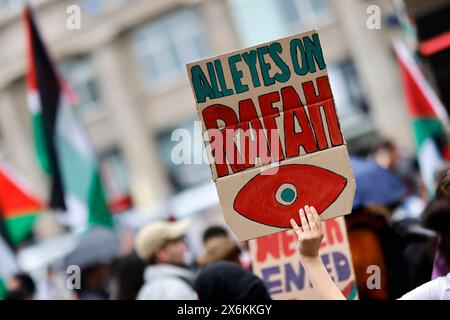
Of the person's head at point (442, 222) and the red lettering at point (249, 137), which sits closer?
the person's head at point (442, 222)

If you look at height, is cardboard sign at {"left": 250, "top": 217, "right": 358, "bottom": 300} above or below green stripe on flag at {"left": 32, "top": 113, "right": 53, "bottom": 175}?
below

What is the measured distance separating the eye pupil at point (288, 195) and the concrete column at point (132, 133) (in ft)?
73.7

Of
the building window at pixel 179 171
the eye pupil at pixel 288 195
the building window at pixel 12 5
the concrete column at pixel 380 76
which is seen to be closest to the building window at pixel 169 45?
the building window at pixel 179 171

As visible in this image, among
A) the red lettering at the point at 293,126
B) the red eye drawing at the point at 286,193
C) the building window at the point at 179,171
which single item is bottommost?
the building window at the point at 179,171

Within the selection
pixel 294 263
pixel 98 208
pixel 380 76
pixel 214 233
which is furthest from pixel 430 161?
pixel 380 76

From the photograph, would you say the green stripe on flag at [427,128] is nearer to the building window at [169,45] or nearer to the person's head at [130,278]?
the person's head at [130,278]

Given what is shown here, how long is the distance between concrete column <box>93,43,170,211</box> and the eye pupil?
22.5 m

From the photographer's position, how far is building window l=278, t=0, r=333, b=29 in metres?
24.2

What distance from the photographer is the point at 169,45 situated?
2586cm

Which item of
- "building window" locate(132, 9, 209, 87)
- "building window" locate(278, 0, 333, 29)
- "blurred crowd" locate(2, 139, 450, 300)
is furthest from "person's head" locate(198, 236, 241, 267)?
"building window" locate(132, 9, 209, 87)

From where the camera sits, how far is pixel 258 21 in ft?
79.3

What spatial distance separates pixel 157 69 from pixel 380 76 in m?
6.42

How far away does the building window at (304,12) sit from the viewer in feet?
79.5

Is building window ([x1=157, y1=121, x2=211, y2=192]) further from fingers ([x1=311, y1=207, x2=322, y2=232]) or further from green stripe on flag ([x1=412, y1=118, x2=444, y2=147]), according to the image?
fingers ([x1=311, y1=207, x2=322, y2=232])
